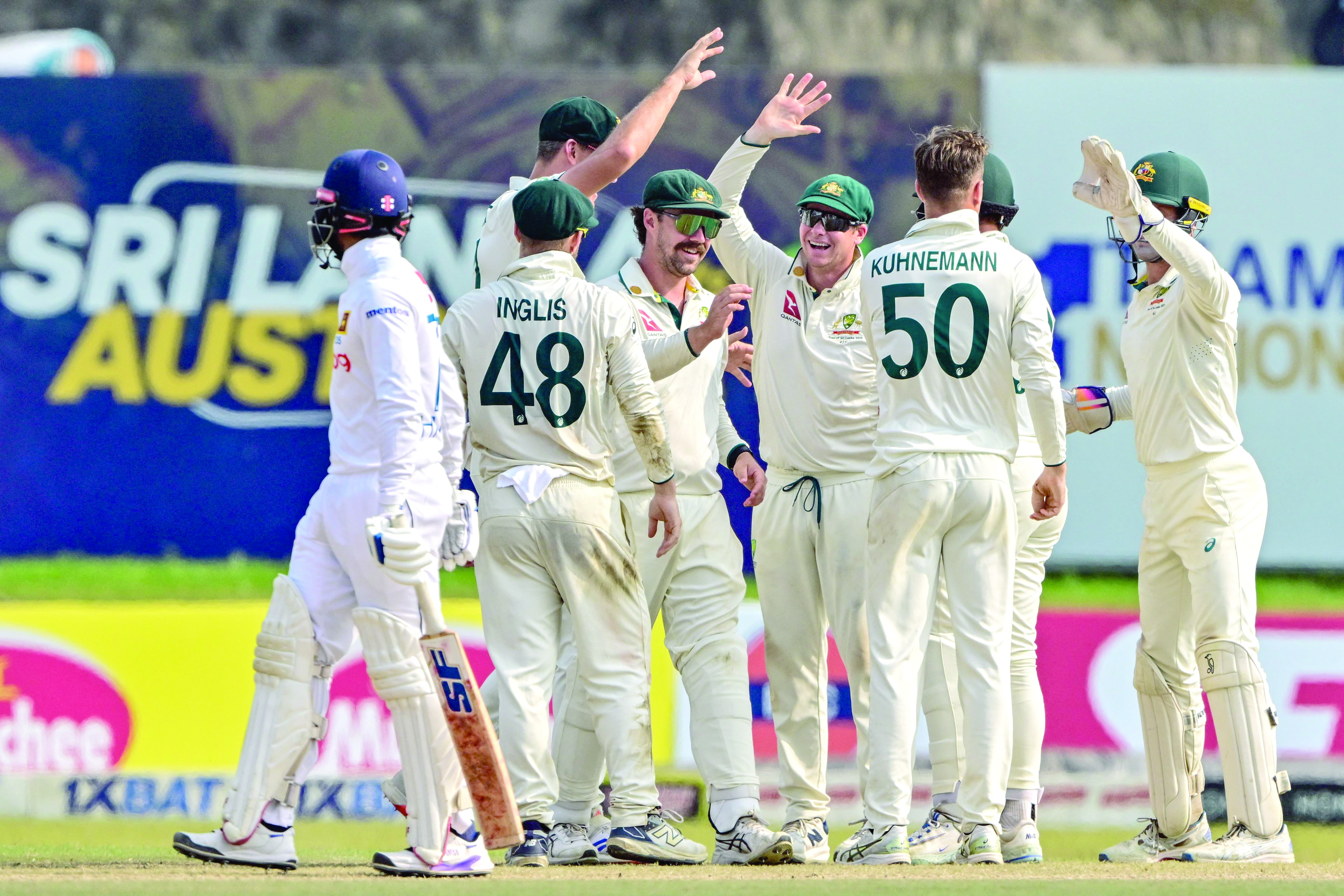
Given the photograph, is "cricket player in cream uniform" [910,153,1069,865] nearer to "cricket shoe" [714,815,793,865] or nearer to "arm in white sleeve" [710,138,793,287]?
"cricket shoe" [714,815,793,865]

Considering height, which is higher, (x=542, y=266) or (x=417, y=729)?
(x=542, y=266)

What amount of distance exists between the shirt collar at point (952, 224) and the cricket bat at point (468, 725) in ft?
6.11

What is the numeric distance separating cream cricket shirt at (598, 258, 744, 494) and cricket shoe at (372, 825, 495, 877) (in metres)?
1.44

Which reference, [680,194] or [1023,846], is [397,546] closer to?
[680,194]

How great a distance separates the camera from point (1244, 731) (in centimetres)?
561

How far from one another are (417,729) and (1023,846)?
80.7 inches

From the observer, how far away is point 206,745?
8219 mm

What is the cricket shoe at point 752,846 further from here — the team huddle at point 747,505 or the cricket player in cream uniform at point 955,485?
the cricket player in cream uniform at point 955,485

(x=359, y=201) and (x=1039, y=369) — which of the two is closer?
(x=359, y=201)

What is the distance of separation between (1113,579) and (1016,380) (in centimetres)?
352

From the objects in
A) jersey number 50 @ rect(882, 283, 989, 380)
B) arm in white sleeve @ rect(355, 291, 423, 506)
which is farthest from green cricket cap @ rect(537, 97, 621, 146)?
arm in white sleeve @ rect(355, 291, 423, 506)

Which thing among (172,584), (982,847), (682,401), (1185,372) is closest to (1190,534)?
(1185,372)

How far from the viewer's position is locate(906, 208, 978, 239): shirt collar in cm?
536

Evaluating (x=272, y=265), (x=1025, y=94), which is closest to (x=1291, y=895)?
(x=1025, y=94)
